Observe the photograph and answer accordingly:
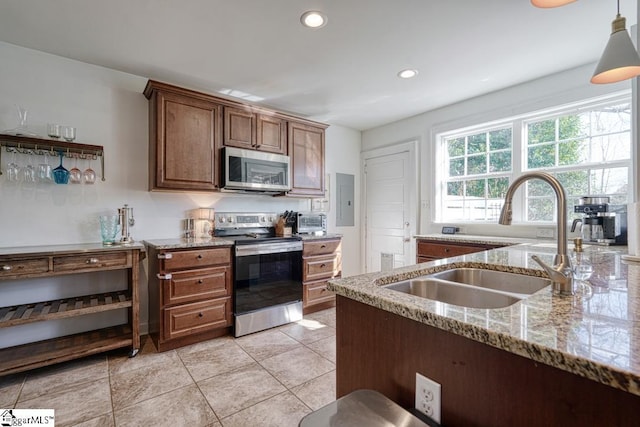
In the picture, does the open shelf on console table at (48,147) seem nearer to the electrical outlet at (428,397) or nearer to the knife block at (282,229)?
the knife block at (282,229)

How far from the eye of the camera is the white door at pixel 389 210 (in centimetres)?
409

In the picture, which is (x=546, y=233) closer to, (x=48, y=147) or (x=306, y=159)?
(x=306, y=159)

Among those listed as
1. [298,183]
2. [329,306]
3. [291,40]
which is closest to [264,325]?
[329,306]

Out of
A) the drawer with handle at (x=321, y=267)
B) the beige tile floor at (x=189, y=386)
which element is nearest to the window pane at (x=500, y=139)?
the drawer with handle at (x=321, y=267)

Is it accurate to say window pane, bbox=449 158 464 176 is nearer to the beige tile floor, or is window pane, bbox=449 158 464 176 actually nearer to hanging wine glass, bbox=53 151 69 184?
the beige tile floor

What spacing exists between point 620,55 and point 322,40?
69.4 inches

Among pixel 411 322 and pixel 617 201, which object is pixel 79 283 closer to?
pixel 411 322

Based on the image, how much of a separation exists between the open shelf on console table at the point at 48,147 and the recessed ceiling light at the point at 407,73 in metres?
2.82

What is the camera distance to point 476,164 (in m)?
3.57

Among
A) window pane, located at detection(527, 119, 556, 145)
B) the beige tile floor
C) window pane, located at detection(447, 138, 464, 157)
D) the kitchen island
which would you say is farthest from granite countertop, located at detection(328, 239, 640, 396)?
window pane, located at detection(447, 138, 464, 157)

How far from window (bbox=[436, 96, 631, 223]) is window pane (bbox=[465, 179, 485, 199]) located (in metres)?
0.01

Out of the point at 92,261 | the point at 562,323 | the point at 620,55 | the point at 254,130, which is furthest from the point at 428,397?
the point at 254,130

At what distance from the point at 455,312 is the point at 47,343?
3.02 m

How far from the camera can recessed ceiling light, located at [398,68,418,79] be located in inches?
109
